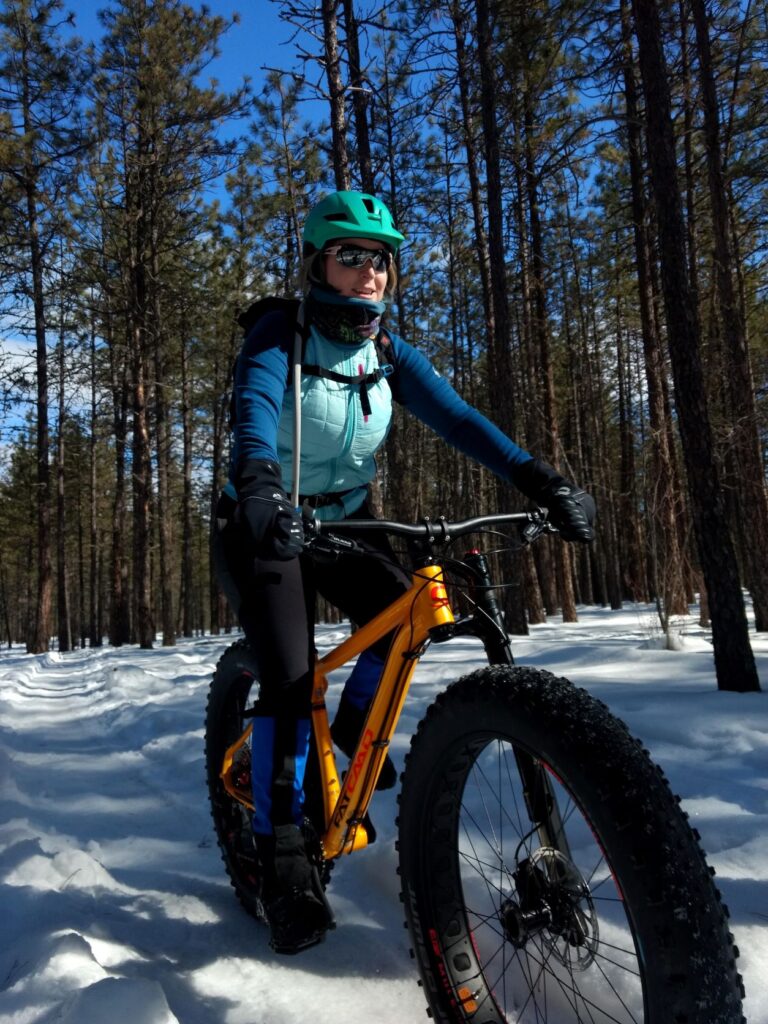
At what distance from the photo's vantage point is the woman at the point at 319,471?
210 cm

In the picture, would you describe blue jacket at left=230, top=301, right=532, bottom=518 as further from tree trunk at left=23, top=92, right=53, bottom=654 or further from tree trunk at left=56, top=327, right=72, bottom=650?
tree trunk at left=56, top=327, right=72, bottom=650

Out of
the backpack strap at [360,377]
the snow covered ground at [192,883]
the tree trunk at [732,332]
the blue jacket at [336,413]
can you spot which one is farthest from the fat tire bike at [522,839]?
the tree trunk at [732,332]

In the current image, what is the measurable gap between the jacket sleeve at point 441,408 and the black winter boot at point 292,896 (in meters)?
1.39

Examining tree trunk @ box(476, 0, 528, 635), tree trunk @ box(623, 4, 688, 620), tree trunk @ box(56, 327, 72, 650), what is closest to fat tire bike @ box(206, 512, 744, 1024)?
tree trunk @ box(623, 4, 688, 620)

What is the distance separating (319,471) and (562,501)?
0.82m

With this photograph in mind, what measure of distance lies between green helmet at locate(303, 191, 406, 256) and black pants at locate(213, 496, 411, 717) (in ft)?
3.05

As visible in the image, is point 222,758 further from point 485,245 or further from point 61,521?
point 61,521

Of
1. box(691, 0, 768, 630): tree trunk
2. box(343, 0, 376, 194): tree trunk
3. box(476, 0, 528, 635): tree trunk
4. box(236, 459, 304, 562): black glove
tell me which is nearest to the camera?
box(236, 459, 304, 562): black glove

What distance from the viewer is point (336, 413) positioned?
2.33 metres

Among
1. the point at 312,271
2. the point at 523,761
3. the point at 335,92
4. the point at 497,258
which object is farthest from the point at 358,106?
the point at 523,761

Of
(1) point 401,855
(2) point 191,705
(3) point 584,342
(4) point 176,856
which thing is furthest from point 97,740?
(3) point 584,342

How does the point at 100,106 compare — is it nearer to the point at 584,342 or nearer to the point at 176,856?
the point at 584,342

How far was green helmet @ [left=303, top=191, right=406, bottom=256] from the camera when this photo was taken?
90.2 inches

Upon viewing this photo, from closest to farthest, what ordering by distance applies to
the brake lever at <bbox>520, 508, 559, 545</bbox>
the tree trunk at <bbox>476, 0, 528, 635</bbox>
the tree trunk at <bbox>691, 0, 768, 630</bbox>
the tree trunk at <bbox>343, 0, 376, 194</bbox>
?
the brake lever at <bbox>520, 508, 559, 545</bbox>, the tree trunk at <bbox>691, 0, 768, 630</bbox>, the tree trunk at <bbox>476, 0, 528, 635</bbox>, the tree trunk at <bbox>343, 0, 376, 194</bbox>
